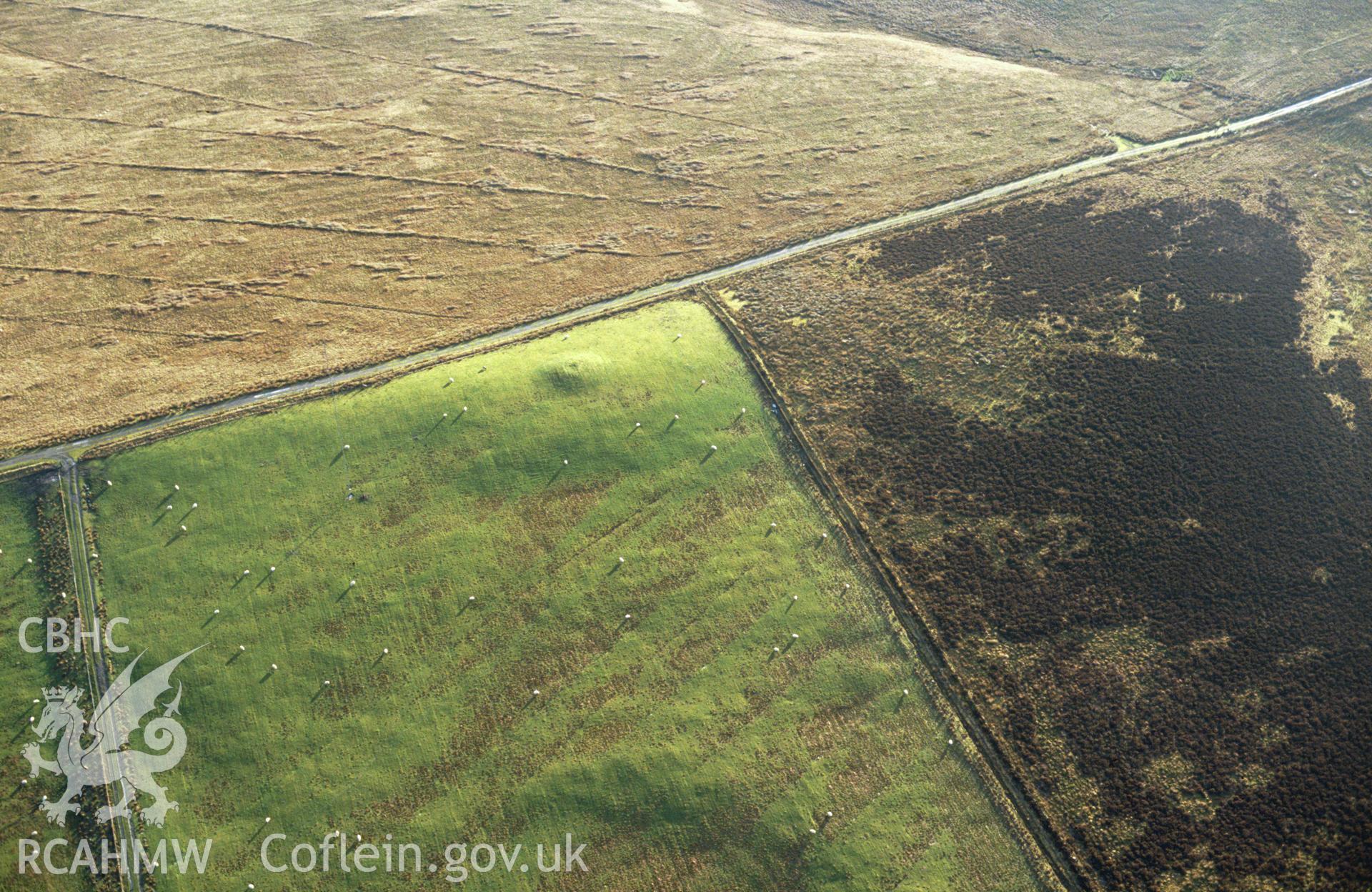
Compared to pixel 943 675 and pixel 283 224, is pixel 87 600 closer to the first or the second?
pixel 283 224

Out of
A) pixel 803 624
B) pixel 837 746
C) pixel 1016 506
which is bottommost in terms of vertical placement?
pixel 837 746

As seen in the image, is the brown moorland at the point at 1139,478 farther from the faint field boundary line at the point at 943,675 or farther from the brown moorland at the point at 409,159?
the brown moorland at the point at 409,159

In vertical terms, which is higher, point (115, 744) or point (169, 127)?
point (169, 127)

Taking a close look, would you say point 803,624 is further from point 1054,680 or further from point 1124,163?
point 1124,163

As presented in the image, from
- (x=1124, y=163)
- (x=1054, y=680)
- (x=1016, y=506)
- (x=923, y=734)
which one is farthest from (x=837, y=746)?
(x=1124, y=163)

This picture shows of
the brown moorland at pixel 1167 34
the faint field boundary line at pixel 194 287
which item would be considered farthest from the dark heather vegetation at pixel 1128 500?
the brown moorland at pixel 1167 34

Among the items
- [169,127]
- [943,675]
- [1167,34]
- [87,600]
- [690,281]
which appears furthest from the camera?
[1167,34]

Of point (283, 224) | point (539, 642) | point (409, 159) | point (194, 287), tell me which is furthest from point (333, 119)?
point (539, 642)
